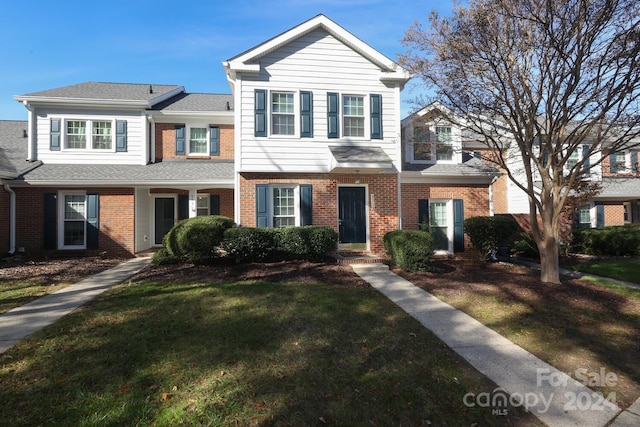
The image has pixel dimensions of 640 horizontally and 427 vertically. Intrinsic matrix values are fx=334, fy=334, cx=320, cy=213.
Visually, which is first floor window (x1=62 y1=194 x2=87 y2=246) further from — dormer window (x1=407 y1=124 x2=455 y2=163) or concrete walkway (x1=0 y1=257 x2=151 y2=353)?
dormer window (x1=407 y1=124 x2=455 y2=163)

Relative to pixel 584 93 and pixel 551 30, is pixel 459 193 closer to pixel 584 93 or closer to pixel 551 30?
pixel 584 93

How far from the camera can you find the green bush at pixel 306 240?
9.45 metres

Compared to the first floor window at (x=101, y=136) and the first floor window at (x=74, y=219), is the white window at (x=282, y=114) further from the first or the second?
the first floor window at (x=74, y=219)

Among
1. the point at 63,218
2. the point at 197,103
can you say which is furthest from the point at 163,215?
the point at 197,103

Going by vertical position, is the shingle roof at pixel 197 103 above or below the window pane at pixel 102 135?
above

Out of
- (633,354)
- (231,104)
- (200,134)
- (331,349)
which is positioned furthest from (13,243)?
(633,354)

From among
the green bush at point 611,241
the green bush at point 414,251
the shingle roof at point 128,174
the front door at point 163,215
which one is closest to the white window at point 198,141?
the shingle roof at point 128,174

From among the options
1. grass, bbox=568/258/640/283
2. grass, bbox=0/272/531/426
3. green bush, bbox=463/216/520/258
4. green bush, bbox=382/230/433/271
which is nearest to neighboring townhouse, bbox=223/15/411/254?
green bush, bbox=382/230/433/271

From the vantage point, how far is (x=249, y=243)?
928cm

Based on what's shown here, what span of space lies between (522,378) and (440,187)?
9.18m

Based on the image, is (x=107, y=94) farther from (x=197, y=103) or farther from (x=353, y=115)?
(x=353, y=115)

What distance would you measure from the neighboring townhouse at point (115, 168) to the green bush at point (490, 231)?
338 inches

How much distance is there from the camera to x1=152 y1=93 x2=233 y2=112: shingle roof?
1389cm

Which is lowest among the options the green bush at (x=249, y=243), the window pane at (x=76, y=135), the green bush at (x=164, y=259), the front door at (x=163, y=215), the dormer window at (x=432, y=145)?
the green bush at (x=164, y=259)
